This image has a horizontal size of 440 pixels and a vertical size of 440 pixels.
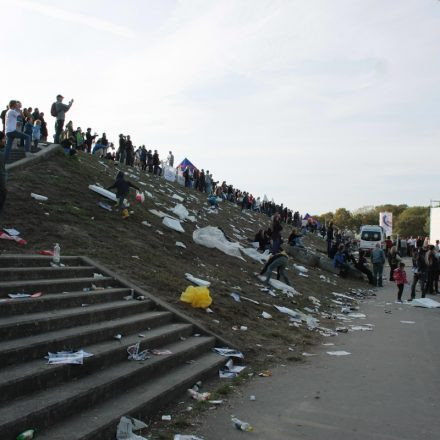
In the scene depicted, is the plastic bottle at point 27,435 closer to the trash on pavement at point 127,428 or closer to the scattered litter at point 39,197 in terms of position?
the trash on pavement at point 127,428

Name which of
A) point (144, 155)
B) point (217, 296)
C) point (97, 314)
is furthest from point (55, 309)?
point (144, 155)

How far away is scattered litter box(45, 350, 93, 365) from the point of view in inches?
188

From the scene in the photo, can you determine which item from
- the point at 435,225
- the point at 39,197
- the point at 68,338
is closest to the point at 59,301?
the point at 68,338

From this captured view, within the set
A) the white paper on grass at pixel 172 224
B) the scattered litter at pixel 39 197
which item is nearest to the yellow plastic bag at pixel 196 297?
the scattered litter at pixel 39 197

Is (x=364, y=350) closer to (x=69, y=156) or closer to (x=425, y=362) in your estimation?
(x=425, y=362)

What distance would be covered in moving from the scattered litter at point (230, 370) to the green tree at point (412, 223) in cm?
9880

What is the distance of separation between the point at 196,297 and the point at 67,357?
13.2 feet

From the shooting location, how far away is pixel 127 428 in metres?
4.18

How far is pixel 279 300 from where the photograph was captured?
39.0 feet

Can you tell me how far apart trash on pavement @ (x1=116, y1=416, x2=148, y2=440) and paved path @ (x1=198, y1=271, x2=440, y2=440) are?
25.5 inches

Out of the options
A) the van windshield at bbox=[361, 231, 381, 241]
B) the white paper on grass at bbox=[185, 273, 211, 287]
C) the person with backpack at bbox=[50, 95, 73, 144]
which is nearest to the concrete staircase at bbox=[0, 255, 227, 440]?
the white paper on grass at bbox=[185, 273, 211, 287]

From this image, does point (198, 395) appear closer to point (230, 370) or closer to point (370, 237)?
point (230, 370)

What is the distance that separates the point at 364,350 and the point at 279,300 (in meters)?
3.83

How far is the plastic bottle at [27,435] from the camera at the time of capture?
→ 11.8ft
